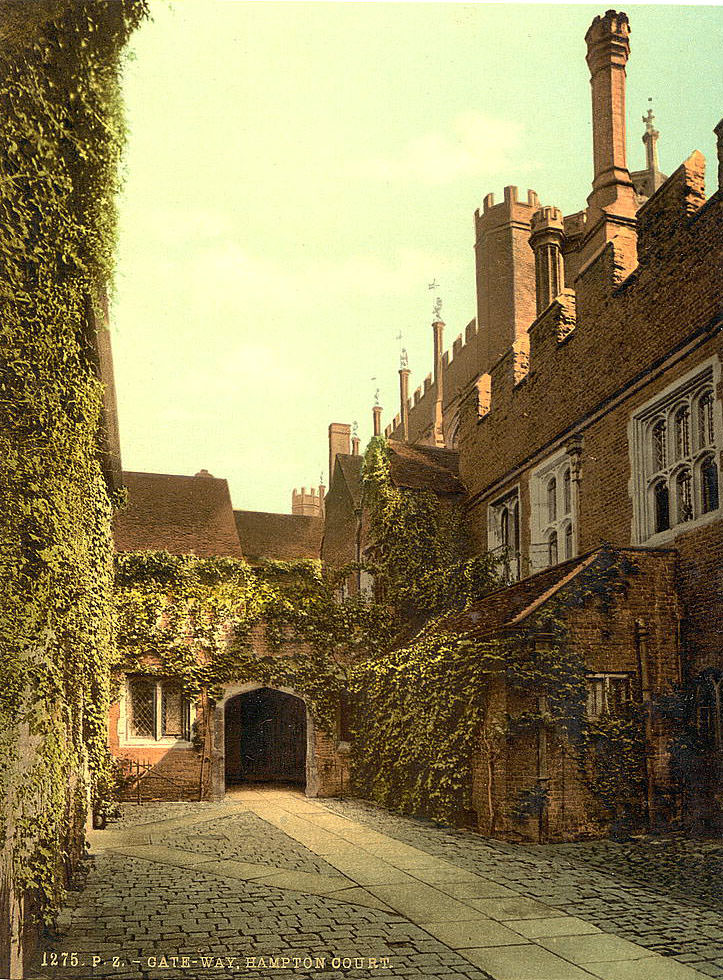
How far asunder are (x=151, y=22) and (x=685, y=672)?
8018mm

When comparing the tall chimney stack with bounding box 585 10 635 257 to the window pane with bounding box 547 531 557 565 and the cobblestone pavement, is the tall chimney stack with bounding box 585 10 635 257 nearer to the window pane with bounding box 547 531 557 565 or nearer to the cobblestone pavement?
the window pane with bounding box 547 531 557 565

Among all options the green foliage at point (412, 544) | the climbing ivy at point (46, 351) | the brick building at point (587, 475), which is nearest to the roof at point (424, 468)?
the green foliage at point (412, 544)

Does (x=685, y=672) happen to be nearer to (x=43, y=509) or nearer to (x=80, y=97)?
(x=43, y=509)

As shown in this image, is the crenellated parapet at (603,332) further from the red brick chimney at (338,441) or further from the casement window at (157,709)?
the casement window at (157,709)

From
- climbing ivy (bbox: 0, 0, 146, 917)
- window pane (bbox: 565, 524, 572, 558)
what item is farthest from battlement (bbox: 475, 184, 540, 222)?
window pane (bbox: 565, 524, 572, 558)

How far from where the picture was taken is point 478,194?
9.19 metres

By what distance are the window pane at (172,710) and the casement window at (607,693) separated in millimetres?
6023

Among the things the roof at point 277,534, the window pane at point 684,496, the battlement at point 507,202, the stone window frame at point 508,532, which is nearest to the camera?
the battlement at point 507,202

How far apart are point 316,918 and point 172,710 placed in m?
7.05

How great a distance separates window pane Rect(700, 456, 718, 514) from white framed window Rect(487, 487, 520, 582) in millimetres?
4602

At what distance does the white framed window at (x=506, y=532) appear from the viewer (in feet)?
46.6

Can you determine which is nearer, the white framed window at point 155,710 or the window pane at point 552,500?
the white framed window at point 155,710

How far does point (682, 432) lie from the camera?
33.1 ft

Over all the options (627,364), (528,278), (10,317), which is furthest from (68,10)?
(528,278)
